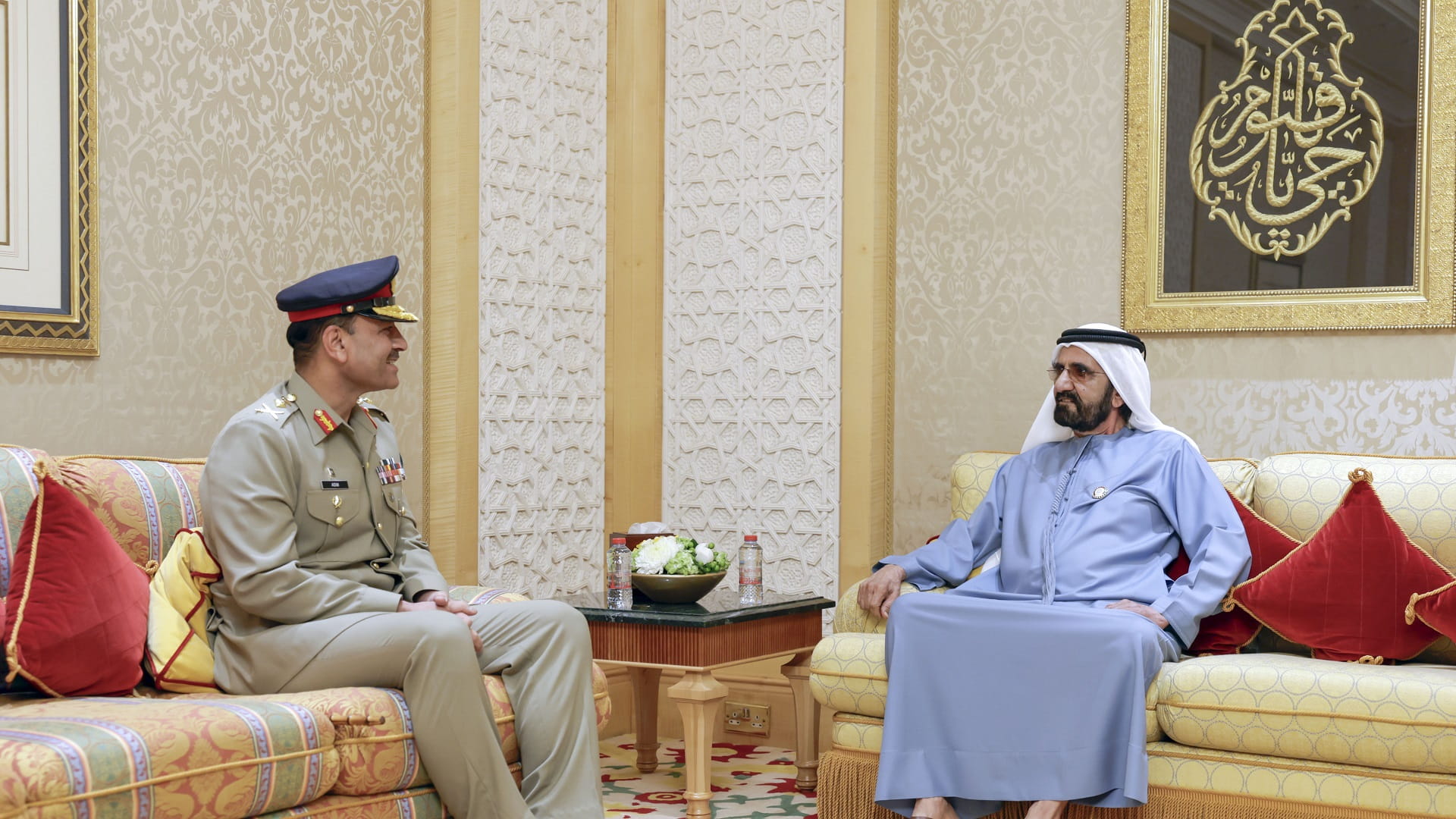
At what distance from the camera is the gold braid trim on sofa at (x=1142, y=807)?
127 inches

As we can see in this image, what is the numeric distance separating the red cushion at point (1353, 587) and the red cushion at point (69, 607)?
2.75 metres

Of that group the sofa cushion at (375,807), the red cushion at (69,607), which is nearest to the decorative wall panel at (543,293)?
the sofa cushion at (375,807)

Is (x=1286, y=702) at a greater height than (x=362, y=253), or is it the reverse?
(x=362, y=253)

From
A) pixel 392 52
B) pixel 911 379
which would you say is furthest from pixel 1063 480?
pixel 392 52

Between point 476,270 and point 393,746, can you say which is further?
point 476,270

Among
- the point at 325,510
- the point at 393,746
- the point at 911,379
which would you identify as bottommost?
the point at 393,746

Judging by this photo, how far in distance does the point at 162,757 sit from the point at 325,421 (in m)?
1.04

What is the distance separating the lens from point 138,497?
332cm

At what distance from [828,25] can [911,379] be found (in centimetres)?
131

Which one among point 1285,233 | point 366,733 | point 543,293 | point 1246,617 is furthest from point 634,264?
point 366,733

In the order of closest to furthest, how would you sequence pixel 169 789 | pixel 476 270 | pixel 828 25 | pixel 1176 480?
pixel 169 789, pixel 1176 480, pixel 476 270, pixel 828 25

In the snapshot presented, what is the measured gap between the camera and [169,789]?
257cm

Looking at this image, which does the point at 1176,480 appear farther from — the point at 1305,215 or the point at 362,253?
the point at 362,253

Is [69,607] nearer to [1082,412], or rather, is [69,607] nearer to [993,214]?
[1082,412]
